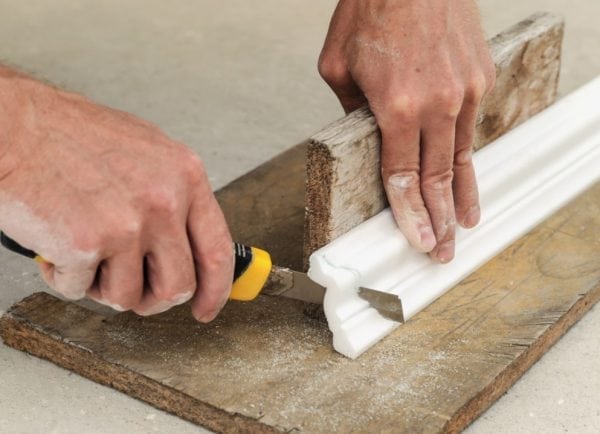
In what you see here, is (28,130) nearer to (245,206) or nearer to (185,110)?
(245,206)

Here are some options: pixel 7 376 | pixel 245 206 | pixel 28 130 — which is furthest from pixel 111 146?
pixel 245 206

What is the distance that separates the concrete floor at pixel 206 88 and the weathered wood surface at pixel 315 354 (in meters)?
0.05

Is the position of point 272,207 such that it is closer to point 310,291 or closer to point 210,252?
point 310,291

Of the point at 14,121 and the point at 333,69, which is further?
the point at 333,69

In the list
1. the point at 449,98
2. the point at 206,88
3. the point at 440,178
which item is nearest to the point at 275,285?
the point at 440,178

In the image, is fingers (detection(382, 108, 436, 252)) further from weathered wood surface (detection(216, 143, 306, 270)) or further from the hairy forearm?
the hairy forearm

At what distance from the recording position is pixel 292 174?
2.88 metres

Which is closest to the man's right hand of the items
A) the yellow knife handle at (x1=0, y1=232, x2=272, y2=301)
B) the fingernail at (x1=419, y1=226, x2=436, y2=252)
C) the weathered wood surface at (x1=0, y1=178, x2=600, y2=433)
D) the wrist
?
the wrist

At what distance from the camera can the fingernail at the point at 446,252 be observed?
2.22 meters

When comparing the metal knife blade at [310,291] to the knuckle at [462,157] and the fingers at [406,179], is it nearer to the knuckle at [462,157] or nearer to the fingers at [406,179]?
the fingers at [406,179]

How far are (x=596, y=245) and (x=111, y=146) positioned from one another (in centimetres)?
128

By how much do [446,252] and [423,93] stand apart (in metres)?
0.36

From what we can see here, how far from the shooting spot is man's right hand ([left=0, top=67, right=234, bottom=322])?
1.71 meters

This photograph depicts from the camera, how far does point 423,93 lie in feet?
6.81
